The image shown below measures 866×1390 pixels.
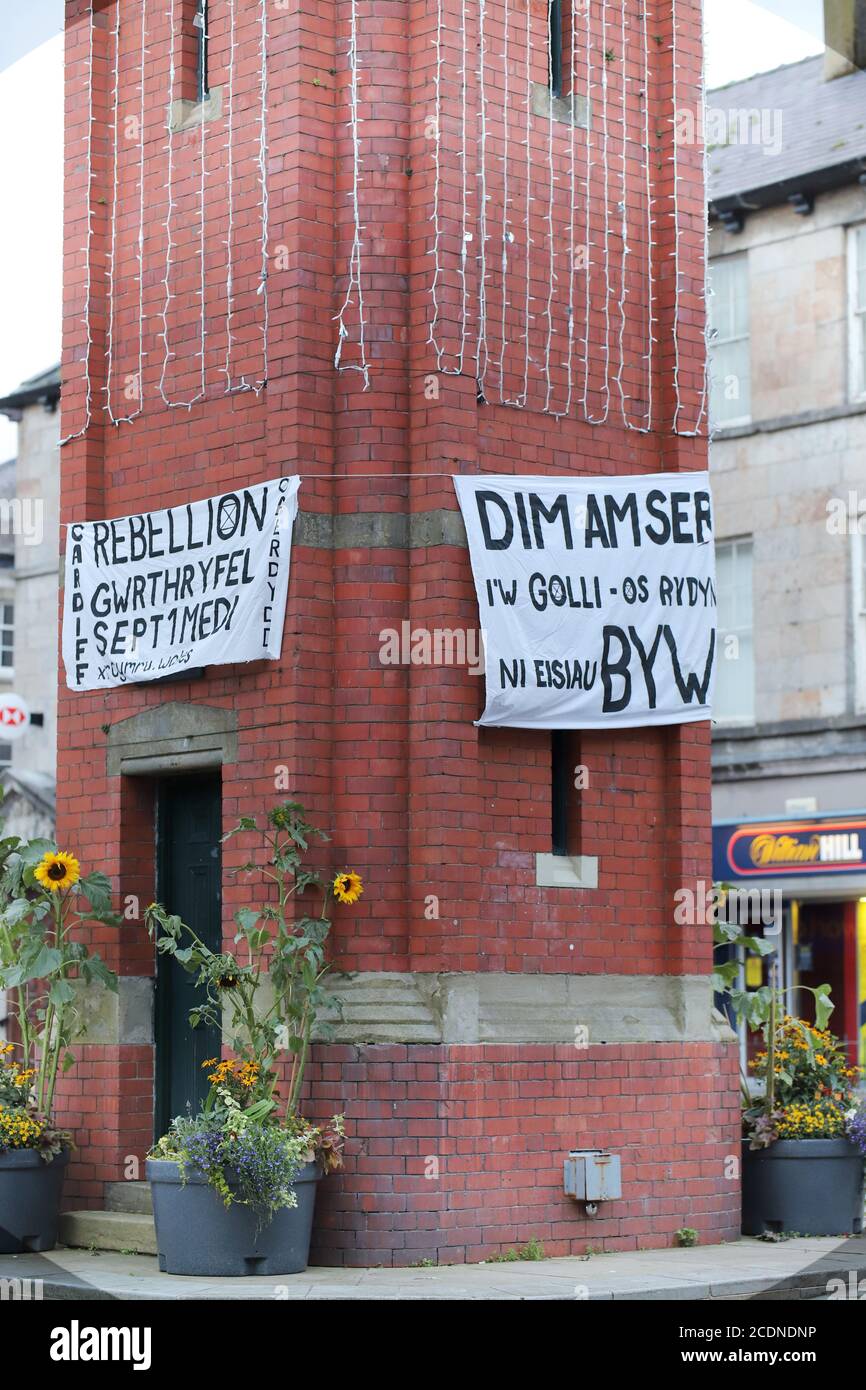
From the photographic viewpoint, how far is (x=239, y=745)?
534 inches

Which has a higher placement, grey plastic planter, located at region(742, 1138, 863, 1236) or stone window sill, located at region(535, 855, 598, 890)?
stone window sill, located at region(535, 855, 598, 890)

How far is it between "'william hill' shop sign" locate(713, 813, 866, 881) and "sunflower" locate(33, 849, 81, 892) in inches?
568

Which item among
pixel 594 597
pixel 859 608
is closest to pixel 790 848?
pixel 859 608

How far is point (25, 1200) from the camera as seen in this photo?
1327 cm

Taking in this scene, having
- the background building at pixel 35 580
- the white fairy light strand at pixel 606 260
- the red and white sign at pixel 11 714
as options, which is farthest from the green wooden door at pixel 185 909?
the background building at pixel 35 580

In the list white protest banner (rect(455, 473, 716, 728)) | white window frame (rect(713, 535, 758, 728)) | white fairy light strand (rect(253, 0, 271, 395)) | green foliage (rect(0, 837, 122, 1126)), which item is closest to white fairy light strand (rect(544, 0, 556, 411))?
white protest banner (rect(455, 473, 716, 728))

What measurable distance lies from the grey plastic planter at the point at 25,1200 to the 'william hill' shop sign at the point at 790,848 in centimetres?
1462

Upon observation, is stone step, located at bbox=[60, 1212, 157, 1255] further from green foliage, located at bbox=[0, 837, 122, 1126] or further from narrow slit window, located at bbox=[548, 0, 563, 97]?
narrow slit window, located at bbox=[548, 0, 563, 97]

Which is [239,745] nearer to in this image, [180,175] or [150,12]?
[180,175]

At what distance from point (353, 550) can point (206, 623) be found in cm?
114

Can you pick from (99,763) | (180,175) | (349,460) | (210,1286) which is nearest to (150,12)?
(180,175)

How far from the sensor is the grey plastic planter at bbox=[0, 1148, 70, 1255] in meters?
13.2

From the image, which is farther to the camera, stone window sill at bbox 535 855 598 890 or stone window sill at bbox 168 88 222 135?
stone window sill at bbox 168 88 222 135

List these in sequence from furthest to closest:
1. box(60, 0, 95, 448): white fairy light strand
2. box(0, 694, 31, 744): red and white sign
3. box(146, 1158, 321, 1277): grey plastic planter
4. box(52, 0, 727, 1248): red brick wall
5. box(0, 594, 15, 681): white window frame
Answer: box(0, 594, 15, 681): white window frame < box(0, 694, 31, 744): red and white sign < box(60, 0, 95, 448): white fairy light strand < box(52, 0, 727, 1248): red brick wall < box(146, 1158, 321, 1277): grey plastic planter
